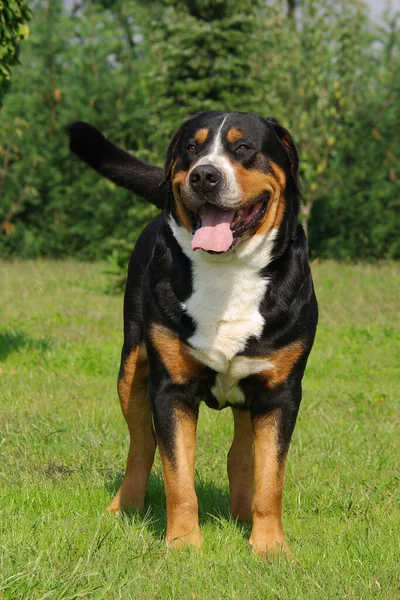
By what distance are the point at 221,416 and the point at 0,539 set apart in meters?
3.08

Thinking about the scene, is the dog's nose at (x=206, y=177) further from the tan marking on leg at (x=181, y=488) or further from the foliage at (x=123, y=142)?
the foliage at (x=123, y=142)

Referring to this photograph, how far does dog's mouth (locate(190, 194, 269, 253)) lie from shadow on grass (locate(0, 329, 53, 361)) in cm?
465

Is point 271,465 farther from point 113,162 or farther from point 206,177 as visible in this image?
point 113,162

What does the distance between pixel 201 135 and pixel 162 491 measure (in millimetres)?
1926

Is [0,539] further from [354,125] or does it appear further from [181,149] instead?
[354,125]

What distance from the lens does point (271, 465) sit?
3885 millimetres

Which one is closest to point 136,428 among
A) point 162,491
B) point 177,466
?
point 162,491

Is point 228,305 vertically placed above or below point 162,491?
above

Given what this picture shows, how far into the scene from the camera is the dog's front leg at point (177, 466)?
3836mm

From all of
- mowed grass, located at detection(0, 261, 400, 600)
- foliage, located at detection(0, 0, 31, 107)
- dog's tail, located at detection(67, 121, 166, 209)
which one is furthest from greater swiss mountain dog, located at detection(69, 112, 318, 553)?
foliage, located at detection(0, 0, 31, 107)

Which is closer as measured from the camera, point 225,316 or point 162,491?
point 225,316

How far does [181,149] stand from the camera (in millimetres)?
4043

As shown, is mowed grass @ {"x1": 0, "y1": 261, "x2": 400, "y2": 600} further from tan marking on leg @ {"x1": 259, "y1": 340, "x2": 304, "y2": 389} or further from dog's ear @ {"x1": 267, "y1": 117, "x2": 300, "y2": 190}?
dog's ear @ {"x1": 267, "y1": 117, "x2": 300, "y2": 190}

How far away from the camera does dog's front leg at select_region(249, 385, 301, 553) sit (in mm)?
3889
